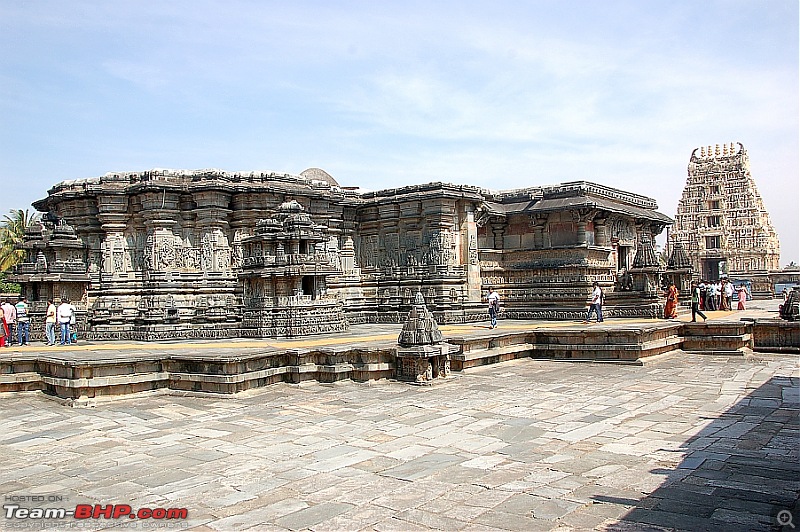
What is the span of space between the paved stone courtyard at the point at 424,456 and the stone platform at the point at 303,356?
0.34 m

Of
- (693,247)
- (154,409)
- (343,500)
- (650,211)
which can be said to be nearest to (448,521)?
(343,500)

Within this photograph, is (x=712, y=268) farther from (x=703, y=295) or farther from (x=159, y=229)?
(x=159, y=229)

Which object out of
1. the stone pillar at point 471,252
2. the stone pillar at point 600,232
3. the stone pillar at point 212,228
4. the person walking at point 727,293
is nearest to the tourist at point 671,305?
the stone pillar at point 600,232

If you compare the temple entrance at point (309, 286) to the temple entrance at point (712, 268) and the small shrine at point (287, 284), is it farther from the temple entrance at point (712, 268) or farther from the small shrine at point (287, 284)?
the temple entrance at point (712, 268)

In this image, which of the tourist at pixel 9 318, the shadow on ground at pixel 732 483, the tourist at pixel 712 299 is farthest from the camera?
the tourist at pixel 712 299

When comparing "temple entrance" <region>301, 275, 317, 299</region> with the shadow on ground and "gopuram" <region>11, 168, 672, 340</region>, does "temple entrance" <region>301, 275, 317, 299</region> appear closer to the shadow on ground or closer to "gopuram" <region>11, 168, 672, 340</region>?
"gopuram" <region>11, 168, 672, 340</region>

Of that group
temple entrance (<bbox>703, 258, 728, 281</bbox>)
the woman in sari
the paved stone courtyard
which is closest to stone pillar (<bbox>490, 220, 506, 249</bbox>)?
the paved stone courtyard

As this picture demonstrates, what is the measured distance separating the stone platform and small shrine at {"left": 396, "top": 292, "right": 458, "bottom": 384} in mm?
346

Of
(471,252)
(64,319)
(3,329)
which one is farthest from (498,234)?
(3,329)

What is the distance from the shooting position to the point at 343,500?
17.7 feet

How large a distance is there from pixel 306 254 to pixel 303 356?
227 inches

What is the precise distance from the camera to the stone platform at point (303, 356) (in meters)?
10.0

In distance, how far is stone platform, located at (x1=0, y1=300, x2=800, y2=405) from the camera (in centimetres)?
1002

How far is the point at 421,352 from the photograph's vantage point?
11.0 metres
